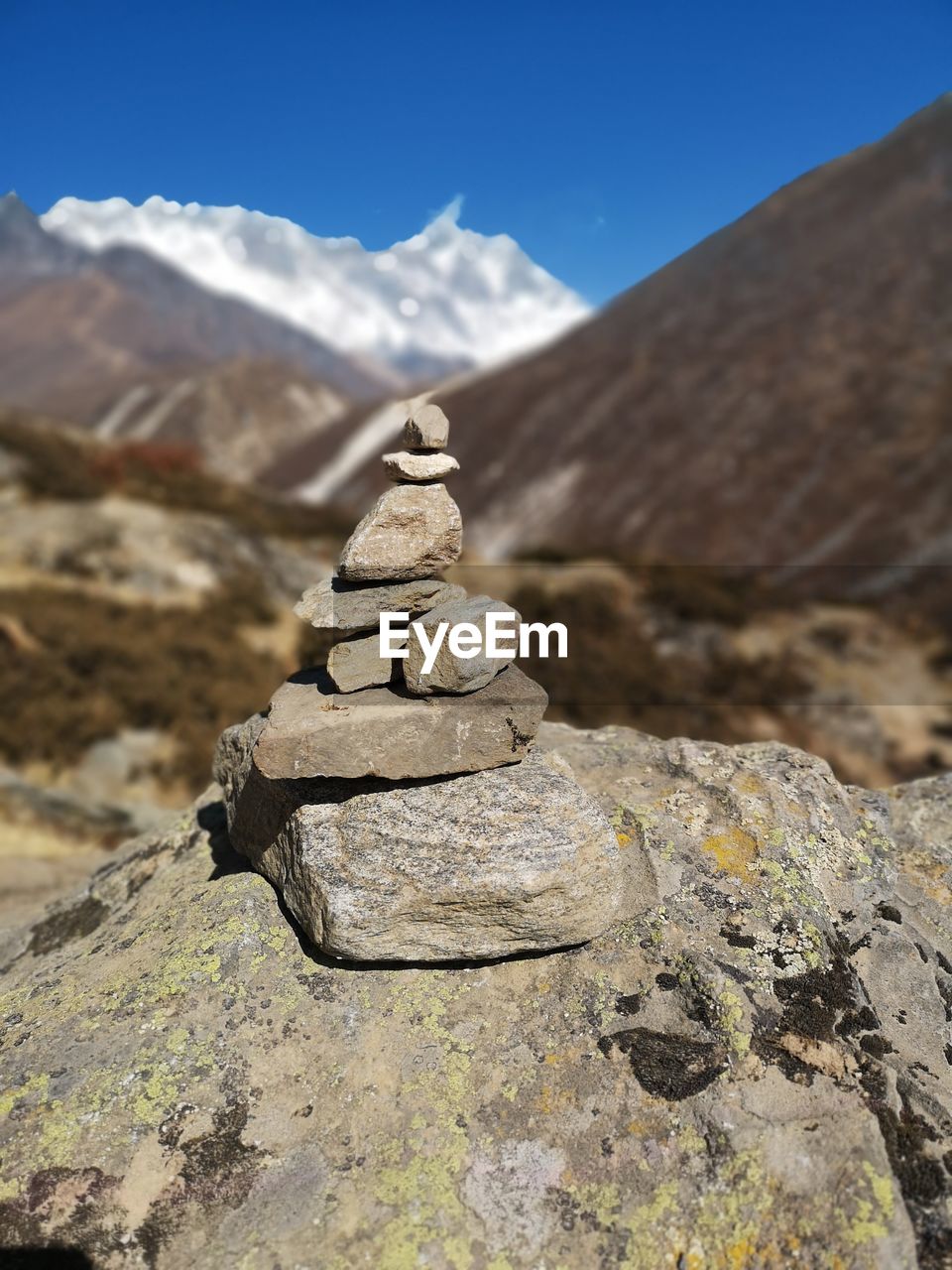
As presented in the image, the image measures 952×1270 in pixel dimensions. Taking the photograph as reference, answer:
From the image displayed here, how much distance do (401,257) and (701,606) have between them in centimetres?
2189

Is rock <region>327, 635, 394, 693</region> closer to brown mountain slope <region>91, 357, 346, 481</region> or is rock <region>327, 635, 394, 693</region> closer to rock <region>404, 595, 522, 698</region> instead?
rock <region>404, 595, 522, 698</region>

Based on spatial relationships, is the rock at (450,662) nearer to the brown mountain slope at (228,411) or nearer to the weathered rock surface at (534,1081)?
the weathered rock surface at (534,1081)

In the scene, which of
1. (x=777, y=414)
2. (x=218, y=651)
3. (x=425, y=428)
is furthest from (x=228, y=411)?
(x=425, y=428)

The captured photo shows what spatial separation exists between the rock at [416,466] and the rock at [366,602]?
72 centimetres

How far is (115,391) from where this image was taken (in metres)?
107

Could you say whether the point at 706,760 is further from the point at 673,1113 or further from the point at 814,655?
the point at 814,655

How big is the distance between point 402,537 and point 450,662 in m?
1.00

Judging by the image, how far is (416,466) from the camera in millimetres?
5457

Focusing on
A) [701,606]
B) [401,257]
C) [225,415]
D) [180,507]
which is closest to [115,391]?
[225,415]

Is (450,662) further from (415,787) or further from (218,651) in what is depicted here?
(218,651)

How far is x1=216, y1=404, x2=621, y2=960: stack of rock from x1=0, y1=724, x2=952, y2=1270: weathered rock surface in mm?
358

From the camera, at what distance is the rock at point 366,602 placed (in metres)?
5.44

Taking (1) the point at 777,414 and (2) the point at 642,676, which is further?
(1) the point at 777,414

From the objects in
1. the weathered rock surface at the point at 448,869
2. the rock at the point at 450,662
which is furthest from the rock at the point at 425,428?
the weathered rock surface at the point at 448,869
